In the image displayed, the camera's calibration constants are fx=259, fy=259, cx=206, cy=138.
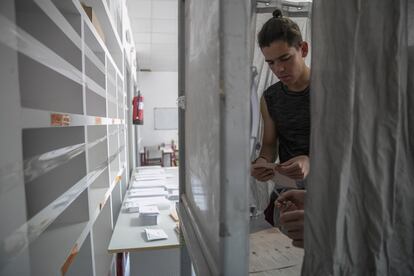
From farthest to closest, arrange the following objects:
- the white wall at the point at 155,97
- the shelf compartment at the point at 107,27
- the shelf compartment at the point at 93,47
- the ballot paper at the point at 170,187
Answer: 1. the white wall at the point at 155,97
2. the ballot paper at the point at 170,187
3. the shelf compartment at the point at 107,27
4. the shelf compartment at the point at 93,47

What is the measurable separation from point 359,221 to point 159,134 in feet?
24.6

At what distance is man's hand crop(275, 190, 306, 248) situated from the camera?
710 millimetres

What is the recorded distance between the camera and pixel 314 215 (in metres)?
0.52

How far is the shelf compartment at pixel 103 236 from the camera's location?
1820 millimetres

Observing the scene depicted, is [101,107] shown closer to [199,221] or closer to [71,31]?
[71,31]

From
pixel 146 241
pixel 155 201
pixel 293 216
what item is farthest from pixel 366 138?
pixel 155 201

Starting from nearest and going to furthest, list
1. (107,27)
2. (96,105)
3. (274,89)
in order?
(274,89)
(96,105)
(107,27)

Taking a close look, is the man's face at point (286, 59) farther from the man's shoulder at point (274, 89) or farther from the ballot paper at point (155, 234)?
the ballot paper at point (155, 234)

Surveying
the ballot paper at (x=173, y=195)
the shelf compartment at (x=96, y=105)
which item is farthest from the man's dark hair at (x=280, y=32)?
the ballot paper at (x=173, y=195)

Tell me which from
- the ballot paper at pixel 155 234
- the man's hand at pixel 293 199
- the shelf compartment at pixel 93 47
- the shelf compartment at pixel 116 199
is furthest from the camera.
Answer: the shelf compartment at pixel 116 199

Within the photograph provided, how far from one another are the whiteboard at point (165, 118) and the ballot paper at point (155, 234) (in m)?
5.86

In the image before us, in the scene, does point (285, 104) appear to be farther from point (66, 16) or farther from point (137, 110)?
point (137, 110)

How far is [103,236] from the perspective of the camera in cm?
202

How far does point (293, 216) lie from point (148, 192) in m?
2.44
